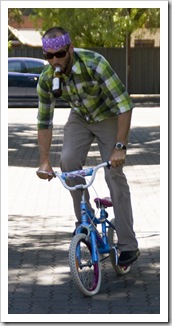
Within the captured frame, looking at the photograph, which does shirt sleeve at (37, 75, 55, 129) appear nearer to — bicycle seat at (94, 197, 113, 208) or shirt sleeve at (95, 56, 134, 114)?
shirt sleeve at (95, 56, 134, 114)

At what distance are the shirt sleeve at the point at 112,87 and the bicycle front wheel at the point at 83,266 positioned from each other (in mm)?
935

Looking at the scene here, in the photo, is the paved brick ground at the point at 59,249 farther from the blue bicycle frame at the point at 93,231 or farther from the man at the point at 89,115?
the man at the point at 89,115

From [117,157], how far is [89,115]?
18.6 inches

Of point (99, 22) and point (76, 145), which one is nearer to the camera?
point (76, 145)

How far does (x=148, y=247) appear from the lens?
9.77 metres

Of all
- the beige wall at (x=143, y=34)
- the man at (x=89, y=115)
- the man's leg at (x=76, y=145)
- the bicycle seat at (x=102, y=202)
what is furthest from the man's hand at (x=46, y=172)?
the beige wall at (x=143, y=34)

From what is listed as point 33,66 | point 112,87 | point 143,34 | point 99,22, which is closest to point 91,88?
point 112,87

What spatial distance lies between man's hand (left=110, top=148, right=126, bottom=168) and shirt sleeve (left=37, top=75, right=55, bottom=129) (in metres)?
0.60

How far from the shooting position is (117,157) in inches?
298

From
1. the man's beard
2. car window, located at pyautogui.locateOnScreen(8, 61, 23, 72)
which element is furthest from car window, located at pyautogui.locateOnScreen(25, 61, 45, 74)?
the man's beard

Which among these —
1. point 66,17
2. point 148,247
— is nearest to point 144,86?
point 66,17

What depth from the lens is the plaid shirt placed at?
7.54 m

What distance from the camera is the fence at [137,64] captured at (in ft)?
136

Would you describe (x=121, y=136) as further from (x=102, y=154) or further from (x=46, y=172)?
(x=46, y=172)
